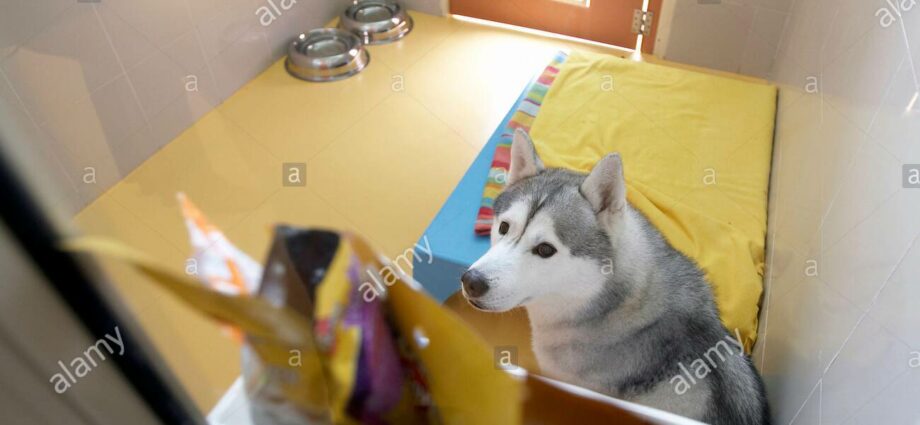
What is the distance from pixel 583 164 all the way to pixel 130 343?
1511 millimetres

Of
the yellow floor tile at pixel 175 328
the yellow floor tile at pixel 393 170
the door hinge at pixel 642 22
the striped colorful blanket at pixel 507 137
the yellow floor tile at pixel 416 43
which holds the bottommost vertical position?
the yellow floor tile at pixel 393 170

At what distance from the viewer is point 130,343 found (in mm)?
383

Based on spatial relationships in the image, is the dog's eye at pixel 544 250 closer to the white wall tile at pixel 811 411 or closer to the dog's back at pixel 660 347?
the dog's back at pixel 660 347

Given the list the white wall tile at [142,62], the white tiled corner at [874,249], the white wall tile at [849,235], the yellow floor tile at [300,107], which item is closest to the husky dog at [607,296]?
the white wall tile at [849,235]

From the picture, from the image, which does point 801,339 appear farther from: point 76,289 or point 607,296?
point 76,289

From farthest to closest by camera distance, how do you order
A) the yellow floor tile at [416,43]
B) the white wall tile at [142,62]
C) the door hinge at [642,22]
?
the yellow floor tile at [416,43], the door hinge at [642,22], the white wall tile at [142,62]

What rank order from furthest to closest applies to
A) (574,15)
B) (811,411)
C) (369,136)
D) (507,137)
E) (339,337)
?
1. (574,15)
2. (369,136)
3. (507,137)
4. (811,411)
5. (339,337)

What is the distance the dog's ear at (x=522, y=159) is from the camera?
1265mm

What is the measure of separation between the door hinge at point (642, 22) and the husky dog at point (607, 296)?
5.46ft

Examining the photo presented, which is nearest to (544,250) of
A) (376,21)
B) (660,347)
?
(660,347)

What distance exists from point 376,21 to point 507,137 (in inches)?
53.0

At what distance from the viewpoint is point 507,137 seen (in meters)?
1.87

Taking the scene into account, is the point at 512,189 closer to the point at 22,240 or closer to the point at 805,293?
the point at 805,293

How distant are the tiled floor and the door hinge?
0.24 metres
